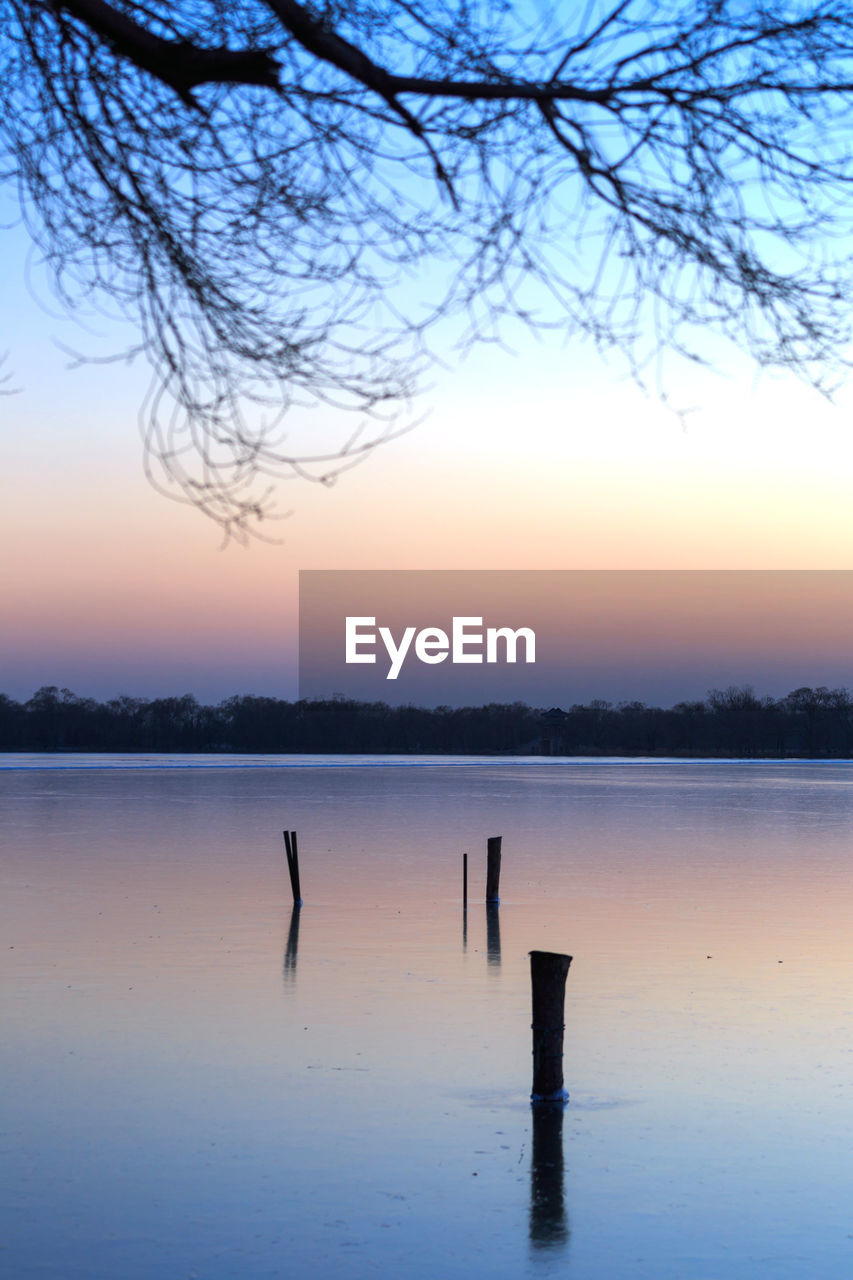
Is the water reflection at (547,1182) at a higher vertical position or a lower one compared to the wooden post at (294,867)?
lower

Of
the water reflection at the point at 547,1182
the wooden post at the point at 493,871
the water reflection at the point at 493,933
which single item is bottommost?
the water reflection at the point at 547,1182

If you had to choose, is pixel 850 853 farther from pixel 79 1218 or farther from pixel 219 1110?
pixel 79 1218

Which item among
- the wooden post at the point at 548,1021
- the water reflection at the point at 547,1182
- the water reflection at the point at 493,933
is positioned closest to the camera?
the water reflection at the point at 547,1182

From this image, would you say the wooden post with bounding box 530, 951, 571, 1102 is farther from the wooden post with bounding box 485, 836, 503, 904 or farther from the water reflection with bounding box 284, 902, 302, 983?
the wooden post with bounding box 485, 836, 503, 904

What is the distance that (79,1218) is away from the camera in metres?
11.6

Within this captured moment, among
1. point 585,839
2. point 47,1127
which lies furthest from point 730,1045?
point 585,839

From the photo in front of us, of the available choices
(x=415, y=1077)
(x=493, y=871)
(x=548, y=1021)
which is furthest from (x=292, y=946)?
(x=548, y=1021)

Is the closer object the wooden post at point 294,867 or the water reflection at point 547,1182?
the water reflection at point 547,1182

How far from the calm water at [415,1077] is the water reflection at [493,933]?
13cm

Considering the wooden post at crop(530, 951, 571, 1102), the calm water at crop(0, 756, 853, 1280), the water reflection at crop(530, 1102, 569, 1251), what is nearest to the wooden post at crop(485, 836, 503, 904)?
the calm water at crop(0, 756, 853, 1280)

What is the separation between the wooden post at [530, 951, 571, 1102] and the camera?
14.5 m

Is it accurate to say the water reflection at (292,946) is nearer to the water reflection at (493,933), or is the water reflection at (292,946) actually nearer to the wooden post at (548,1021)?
the water reflection at (493,933)

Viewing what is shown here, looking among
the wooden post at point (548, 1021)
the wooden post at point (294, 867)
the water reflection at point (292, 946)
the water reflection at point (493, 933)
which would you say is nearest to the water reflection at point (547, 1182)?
the wooden post at point (548, 1021)

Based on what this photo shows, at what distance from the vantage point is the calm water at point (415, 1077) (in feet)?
37.1
